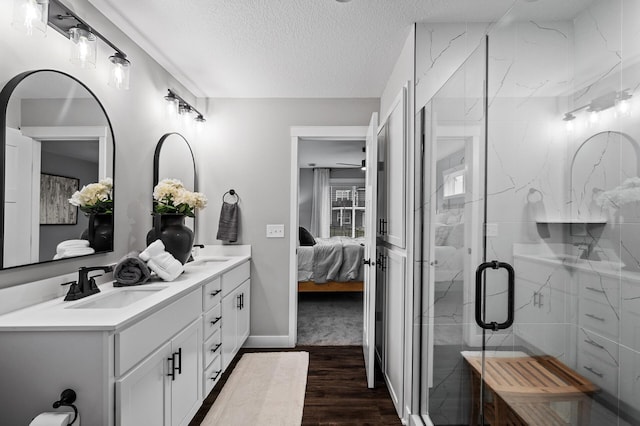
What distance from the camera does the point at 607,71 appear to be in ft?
2.57

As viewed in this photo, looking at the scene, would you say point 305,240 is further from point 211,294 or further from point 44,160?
point 44,160

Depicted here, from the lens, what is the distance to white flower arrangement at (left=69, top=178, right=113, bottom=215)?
1.86 meters

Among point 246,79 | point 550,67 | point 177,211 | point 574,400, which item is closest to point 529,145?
point 550,67

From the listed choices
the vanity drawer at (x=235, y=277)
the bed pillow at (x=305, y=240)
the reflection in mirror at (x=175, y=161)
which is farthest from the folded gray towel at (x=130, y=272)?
the bed pillow at (x=305, y=240)

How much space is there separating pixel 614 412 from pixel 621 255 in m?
0.36

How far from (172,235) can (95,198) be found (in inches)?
21.9

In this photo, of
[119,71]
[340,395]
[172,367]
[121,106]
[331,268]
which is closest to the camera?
[172,367]

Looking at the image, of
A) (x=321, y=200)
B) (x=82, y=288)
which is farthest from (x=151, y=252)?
(x=321, y=200)

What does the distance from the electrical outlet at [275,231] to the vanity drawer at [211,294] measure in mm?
1049

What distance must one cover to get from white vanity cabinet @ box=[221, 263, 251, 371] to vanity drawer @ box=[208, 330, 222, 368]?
9 centimetres

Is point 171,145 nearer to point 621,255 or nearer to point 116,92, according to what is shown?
point 116,92

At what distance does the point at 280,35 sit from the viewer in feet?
7.63

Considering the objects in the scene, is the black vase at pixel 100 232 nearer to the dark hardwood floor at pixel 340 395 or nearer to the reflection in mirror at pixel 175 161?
the reflection in mirror at pixel 175 161

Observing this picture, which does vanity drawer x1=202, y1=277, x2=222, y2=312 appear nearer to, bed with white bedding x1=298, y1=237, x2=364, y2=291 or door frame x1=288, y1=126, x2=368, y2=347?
door frame x1=288, y1=126, x2=368, y2=347
